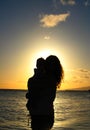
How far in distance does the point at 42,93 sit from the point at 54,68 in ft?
1.45

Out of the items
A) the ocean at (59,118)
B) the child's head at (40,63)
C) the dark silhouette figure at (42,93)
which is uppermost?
the child's head at (40,63)

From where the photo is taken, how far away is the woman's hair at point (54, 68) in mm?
5363

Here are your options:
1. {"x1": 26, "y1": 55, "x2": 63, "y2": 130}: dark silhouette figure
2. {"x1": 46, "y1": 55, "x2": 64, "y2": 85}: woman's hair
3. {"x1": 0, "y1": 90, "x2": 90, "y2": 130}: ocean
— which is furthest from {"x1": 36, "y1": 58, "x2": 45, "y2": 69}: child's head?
{"x1": 0, "y1": 90, "x2": 90, "y2": 130}: ocean

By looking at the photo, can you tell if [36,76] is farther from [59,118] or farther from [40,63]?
[59,118]

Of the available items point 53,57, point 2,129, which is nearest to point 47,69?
point 53,57

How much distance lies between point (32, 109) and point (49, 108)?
0.91 ft

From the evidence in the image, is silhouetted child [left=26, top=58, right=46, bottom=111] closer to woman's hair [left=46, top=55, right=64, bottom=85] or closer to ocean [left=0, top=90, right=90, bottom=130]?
woman's hair [left=46, top=55, right=64, bottom=85]

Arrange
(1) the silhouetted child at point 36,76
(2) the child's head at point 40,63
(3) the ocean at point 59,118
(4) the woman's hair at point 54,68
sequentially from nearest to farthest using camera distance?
(1) the silhouetted child at point 36,76 < (2) the child's head at point 40,63 < (4) the woman's hair at point 54,68 < (3) the ocean at point 59,118

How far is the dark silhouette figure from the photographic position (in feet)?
16.9

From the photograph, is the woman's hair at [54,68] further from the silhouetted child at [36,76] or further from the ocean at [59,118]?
the ocean at [59,118]

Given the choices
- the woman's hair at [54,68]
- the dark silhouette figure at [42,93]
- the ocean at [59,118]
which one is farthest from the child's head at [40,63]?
the ocean at [59,118]

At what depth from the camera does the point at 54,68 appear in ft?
17.8

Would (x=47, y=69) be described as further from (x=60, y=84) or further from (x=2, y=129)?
(x=2, y=129)

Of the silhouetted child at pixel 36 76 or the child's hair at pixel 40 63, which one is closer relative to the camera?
the silhouetted child at pixel 36 76
